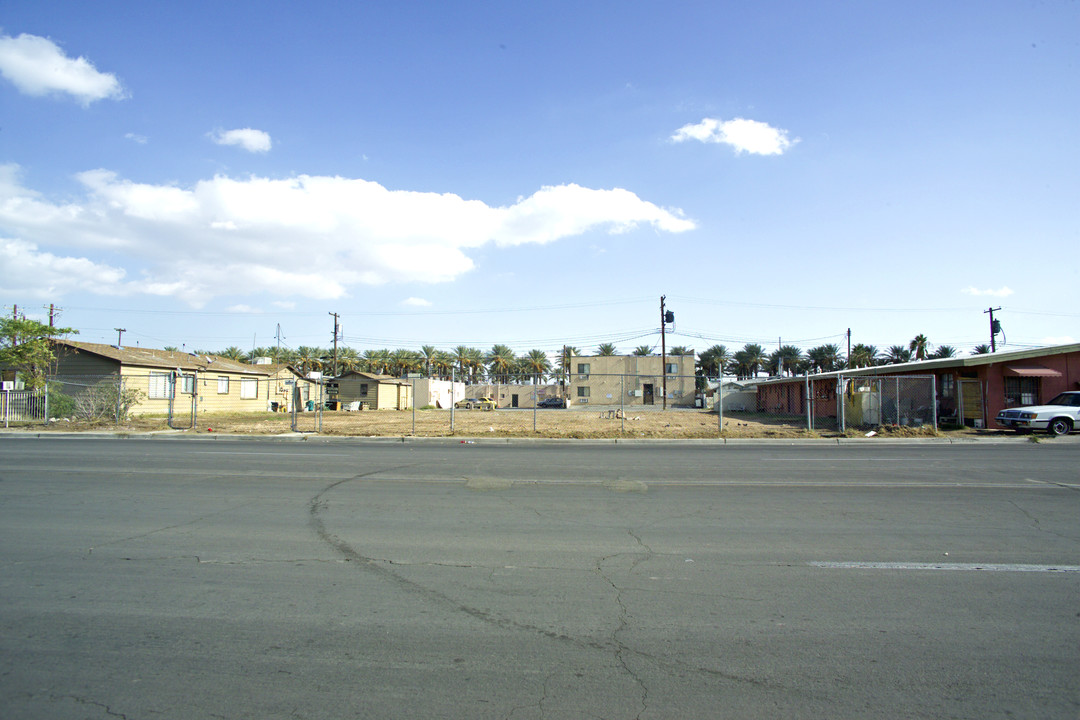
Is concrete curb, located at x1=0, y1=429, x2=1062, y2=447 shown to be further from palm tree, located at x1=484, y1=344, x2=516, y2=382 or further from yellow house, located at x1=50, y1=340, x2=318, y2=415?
palm tree, located at x1=484, y1=344, x2=516, y2=382

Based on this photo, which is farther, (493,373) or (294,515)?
(493,373)

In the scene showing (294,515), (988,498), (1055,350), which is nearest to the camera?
(294,515)

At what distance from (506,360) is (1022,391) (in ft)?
211

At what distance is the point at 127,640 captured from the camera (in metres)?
4.34

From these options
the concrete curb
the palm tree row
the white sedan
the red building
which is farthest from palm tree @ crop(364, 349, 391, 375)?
the white sedan

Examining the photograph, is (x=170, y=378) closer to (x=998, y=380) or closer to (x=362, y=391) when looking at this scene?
(x=362, y=391)

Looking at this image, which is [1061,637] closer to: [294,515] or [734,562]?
[734,562]

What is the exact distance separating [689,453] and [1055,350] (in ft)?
67.5

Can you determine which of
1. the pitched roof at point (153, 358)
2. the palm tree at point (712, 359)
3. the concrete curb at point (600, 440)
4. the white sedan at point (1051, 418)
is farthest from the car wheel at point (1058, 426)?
the palm tree at point (712, 359)

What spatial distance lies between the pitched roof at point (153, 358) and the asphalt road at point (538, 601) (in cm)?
2666

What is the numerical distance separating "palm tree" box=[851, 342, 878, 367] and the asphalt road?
6768cm

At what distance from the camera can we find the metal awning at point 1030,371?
25812mm

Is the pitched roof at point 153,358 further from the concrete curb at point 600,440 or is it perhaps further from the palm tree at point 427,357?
the palm tree at point 427,357

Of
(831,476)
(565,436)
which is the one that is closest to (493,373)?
(565,436)
